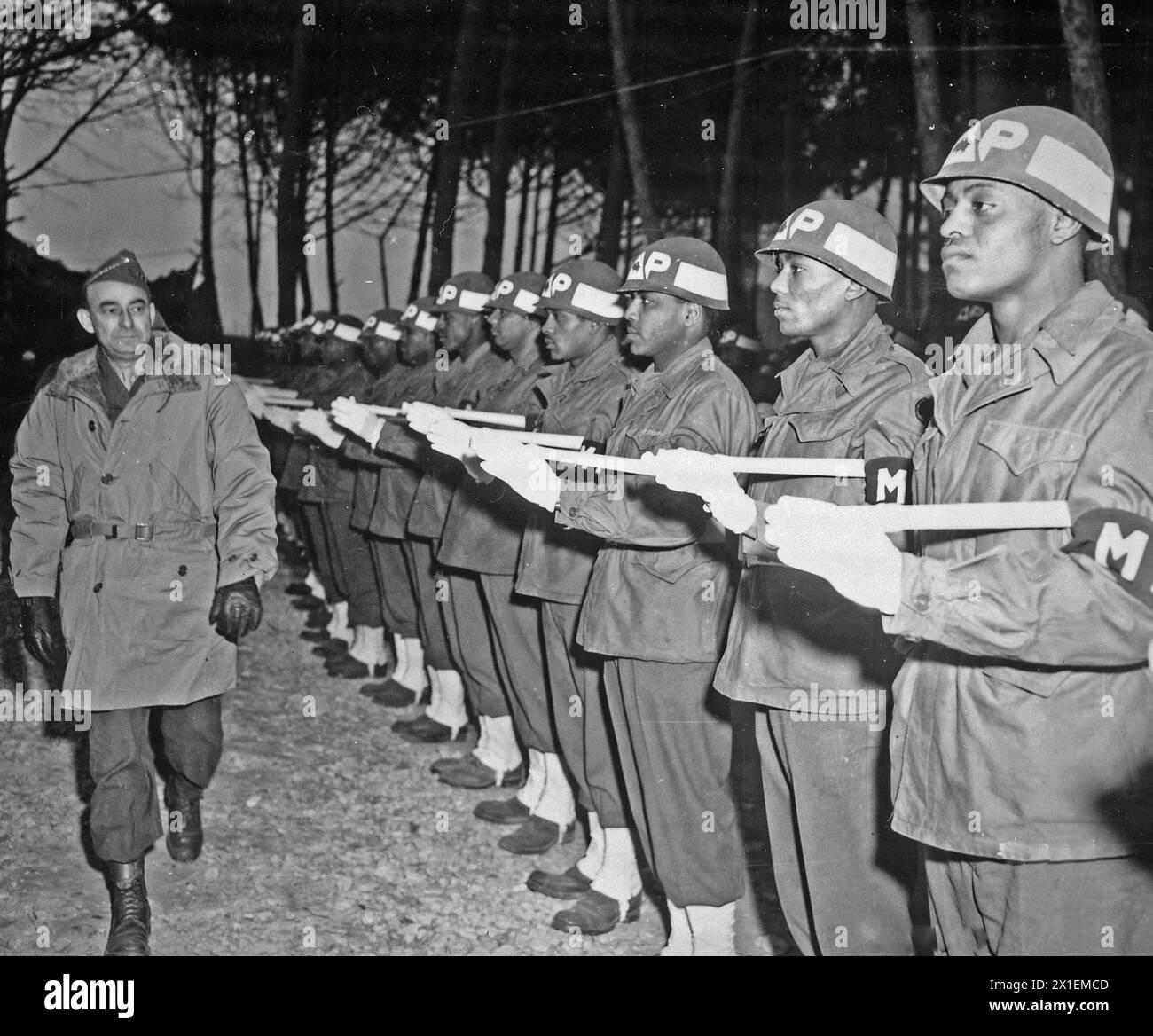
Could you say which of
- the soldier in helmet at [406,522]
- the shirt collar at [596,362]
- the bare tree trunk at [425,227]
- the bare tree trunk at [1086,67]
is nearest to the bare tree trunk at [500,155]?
the bare tree trunk at [425,227]

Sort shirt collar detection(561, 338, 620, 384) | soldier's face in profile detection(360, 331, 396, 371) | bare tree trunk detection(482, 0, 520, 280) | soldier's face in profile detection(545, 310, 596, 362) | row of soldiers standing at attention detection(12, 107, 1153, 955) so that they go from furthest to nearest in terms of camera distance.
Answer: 1. bare tree trunk detection(482, 0, 520, 280)
2. soldier's face in profile detection(360, 331, 396, 371)
3. soldier's face in profile detection(545, 310, 596, 362)
4. shirt collar detection(561, 338, 620, 384)
5. row of soldiers standing at attention detection(12, 107, 1153, 955)

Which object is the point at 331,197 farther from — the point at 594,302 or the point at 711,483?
the point at 711,483

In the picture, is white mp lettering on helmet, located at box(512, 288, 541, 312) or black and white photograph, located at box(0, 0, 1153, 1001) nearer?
black and white photograph, located at box(0, 0, 1153, 1001)

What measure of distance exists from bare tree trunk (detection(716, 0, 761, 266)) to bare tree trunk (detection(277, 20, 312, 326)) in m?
4.67

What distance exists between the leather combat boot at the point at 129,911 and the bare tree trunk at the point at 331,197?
8.35 m

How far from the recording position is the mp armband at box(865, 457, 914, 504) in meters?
2.49

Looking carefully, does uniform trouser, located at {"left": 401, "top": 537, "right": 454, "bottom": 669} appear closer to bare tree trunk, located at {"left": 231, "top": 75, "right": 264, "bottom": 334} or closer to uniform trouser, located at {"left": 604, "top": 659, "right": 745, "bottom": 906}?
uniform trouser, located at {"left": 604, "top": 659, "right": 745, "bottom": 906}

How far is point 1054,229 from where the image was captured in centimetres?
213

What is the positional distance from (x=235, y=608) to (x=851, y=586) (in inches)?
102

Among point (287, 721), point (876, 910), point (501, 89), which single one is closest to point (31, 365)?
point (287, 721)

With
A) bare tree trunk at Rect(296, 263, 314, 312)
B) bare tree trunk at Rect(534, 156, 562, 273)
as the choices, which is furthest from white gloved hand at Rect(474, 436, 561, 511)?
bare tree trunk at Rect(534, 156, 562, 273)
